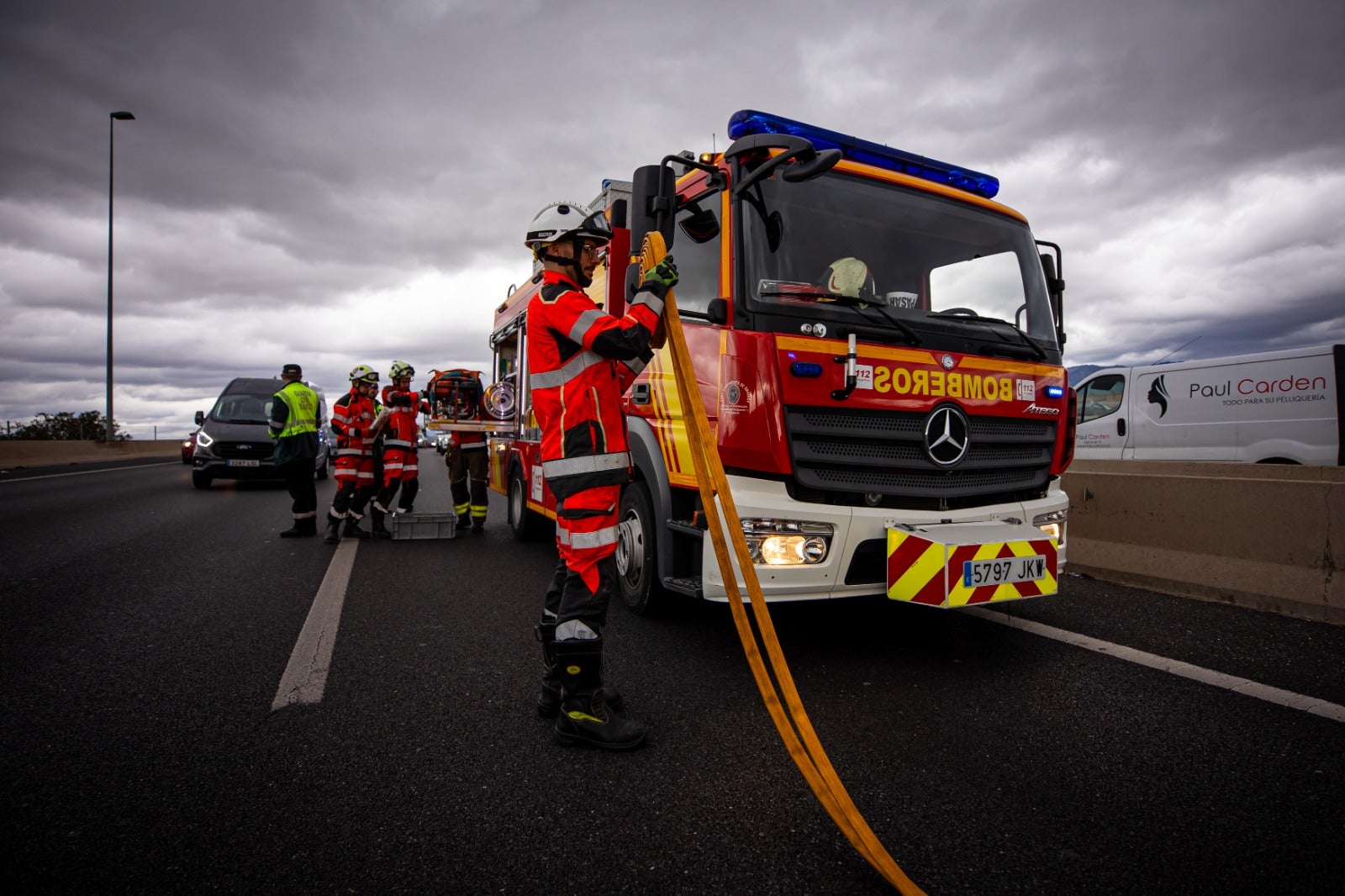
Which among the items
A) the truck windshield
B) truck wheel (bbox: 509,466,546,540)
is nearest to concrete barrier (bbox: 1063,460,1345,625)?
the truck windshield

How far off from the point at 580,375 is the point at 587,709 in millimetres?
1228

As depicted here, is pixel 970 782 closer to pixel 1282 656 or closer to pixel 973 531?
pixel 973 531

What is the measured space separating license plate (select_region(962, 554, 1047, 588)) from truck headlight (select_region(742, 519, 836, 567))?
605 mm

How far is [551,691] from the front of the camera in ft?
9.60

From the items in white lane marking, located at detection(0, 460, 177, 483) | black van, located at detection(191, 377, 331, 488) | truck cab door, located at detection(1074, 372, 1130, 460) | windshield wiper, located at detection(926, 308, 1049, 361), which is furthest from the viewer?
white lane marking, located at detection(0, 460, 177, 483)

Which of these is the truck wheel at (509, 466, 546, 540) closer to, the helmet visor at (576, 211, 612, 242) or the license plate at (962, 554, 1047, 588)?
the helmet visor at (576, 211, 612, 242)

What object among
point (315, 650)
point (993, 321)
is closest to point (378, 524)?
point (315, 650)

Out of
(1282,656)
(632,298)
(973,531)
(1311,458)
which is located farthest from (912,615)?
(1311,458)

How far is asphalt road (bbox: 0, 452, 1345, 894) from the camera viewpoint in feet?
6.48

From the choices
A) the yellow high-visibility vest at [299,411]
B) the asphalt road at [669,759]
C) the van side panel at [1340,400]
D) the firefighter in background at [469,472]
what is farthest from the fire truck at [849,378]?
the van side panel at [1340,400]

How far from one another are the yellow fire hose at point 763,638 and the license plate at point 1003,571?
3.44 feet

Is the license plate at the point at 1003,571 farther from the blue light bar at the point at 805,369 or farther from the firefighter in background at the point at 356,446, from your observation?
the firefighter in background at the point at 356,446

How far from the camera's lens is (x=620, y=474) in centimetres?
282

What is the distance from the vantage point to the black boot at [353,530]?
7.80 metres
